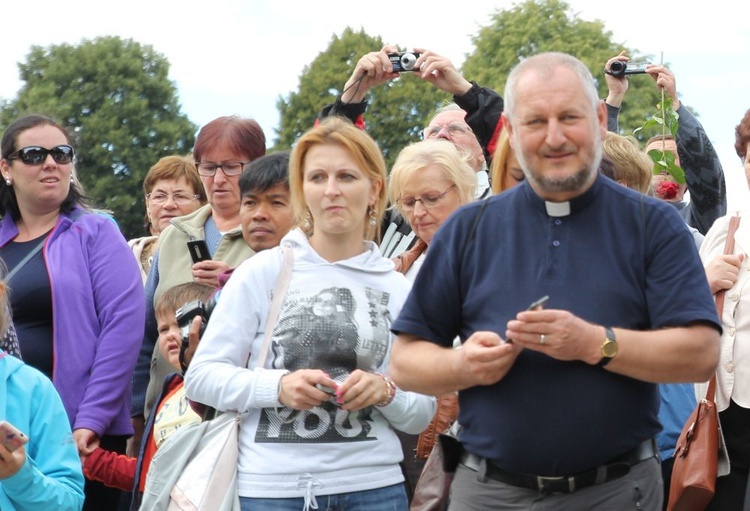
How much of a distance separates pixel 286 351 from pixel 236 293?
0.27 metres

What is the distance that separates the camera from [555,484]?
3.72 metres

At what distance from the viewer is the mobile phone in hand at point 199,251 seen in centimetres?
615

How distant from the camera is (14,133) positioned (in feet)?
21.2

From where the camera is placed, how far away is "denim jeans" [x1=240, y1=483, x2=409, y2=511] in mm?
4379

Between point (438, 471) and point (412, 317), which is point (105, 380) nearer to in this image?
point (438, 471)

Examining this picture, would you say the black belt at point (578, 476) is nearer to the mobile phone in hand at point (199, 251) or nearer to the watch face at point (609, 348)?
the watch face at point (609, 348)

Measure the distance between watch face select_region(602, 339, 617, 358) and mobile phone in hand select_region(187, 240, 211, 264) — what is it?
2.99 metres

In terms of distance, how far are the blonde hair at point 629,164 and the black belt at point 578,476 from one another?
2.03m

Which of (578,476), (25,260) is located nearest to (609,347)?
(578,476)

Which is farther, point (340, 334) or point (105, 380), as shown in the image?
point (105, 380)

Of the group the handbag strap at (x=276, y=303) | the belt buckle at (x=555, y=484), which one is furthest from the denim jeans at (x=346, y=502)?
the belt buckle at (x=555, y=484)

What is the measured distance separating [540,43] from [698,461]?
120 ft

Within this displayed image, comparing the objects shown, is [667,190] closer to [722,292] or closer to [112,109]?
[722,292]

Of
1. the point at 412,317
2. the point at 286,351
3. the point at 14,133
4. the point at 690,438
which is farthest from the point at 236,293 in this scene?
the point at 14,133
